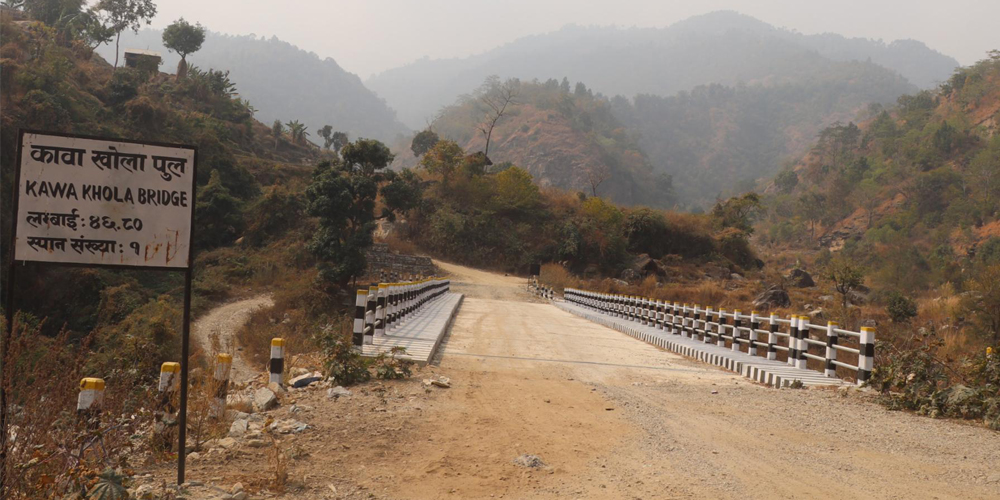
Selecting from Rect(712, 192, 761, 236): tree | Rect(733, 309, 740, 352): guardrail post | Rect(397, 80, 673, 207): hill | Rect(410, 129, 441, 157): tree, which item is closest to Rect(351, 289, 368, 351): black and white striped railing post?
Rect(733, 309, 740, 352): guardrail post

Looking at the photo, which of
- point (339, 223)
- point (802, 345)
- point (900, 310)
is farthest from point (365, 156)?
point (802, 345)

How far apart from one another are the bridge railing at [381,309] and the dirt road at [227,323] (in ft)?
37.1

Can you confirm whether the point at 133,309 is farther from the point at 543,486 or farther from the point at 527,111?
the point at 527,111

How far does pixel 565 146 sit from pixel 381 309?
13923cm

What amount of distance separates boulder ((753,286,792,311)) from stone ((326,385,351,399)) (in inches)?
1337

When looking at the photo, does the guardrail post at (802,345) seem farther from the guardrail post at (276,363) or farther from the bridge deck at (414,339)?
the guardrail post at (276,363)

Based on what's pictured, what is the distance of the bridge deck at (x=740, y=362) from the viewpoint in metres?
11.0

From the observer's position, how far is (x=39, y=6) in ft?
260

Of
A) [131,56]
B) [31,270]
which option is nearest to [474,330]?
[31,270]

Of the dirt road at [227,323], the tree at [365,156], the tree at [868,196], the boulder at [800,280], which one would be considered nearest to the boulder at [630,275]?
the boulder at [800,280]

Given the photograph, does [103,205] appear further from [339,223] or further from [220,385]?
[339,223]

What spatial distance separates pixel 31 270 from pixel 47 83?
17229 millimetres

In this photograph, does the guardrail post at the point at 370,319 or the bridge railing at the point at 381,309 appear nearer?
the bridge railing at the point at 381,309

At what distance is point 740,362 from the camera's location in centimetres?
1285
